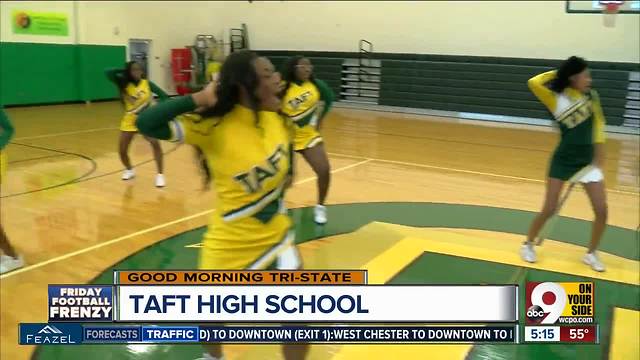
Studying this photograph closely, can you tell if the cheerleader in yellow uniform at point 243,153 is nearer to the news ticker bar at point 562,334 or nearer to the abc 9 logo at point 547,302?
the abc 9 logo at point 547,302

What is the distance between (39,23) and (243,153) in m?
18.0

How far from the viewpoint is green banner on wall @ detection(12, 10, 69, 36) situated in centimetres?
1745

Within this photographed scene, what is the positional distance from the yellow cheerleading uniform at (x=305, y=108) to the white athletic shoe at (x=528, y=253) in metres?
2.37

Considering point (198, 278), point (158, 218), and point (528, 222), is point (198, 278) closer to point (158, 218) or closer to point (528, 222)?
point (158, 218)

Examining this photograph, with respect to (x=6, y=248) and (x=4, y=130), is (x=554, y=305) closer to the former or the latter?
(x=4, y=130)

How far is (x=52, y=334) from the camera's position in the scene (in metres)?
3.25

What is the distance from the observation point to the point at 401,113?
18.3 m

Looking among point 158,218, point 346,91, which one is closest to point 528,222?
point 158,218

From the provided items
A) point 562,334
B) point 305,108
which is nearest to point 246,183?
point 562,334

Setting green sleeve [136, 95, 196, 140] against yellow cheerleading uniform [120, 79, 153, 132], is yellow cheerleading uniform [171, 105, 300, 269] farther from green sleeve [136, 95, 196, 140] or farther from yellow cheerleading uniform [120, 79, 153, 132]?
yellow cheerleading uniform [120, 79, 153, 132]

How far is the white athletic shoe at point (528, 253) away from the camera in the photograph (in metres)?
5.35

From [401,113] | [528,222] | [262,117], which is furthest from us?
[401,113]

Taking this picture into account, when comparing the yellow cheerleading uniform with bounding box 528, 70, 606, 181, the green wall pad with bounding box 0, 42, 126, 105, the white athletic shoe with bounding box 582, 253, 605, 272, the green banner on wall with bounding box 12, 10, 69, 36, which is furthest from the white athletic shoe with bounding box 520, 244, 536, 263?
the green banner on wall with bounding box 12, 10, 69, 36

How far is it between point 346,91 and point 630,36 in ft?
28.3
